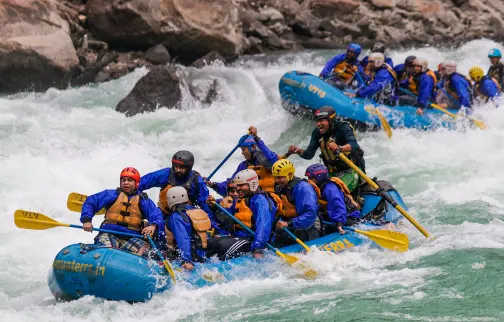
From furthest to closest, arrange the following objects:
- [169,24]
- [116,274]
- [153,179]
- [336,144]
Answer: [169,24] < [336,144] < [153,179] < [116,274]

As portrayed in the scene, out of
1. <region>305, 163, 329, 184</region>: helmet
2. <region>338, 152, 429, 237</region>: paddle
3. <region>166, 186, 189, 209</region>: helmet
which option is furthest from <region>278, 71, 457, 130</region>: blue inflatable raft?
<region>166, 186, 189, 209</region>: helmet

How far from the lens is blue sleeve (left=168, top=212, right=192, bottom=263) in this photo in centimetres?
778

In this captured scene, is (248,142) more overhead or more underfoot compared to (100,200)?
more overhead

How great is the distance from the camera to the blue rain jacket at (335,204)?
8.71 meters

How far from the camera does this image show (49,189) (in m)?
11.3

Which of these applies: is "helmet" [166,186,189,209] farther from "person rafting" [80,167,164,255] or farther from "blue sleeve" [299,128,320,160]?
"blue sleeve" [299,128,320,160]

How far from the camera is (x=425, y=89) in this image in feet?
44.3

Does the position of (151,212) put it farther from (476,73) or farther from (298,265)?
(476,73)

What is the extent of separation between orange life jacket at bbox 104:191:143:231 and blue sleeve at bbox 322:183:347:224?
6.59ft

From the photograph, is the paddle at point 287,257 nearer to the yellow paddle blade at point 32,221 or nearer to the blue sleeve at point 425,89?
the yellow paddle blade at point 32,221

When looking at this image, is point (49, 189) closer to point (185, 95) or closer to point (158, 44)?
point (185, 95)

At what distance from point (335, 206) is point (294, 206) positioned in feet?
1.43

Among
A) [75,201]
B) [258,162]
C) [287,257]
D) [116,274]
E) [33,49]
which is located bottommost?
[287,257]

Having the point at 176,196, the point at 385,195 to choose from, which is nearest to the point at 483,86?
the point at 385,195
